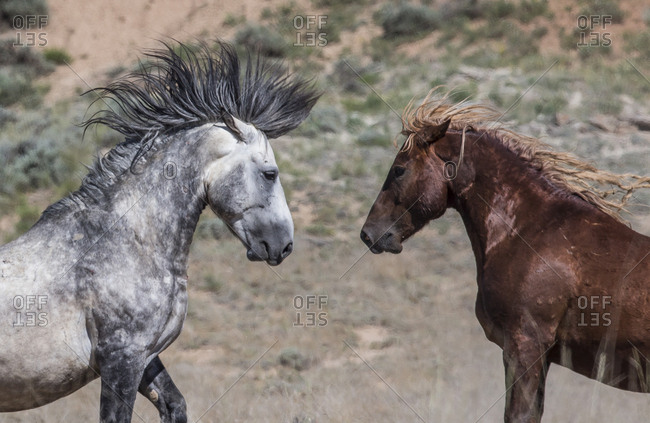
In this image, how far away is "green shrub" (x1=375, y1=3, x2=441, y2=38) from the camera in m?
24.8

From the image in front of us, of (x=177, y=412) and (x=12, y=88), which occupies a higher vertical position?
(x=177, y=412)

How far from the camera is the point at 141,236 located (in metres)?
5.00

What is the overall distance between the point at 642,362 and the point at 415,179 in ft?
5.81

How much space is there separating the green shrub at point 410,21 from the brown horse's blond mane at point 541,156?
19.3 meters

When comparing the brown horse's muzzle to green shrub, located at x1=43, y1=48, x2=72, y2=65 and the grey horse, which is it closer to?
the grey horse

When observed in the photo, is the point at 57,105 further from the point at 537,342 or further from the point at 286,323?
the point at 537,342

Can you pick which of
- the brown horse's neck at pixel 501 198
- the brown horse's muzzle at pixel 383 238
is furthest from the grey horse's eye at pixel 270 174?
the brown horse's neck at pixel 501 198

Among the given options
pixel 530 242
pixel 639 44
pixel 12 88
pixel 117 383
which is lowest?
pixel 12 88

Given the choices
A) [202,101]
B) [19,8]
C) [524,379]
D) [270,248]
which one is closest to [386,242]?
[270,248]

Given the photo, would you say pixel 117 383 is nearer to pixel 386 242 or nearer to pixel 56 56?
pixel 386 242

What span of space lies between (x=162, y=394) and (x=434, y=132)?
2386mm

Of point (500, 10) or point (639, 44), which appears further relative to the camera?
point (500, 10)

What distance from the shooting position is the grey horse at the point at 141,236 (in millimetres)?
4758

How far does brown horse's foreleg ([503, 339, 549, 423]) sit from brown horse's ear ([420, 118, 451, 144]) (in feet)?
4.67
